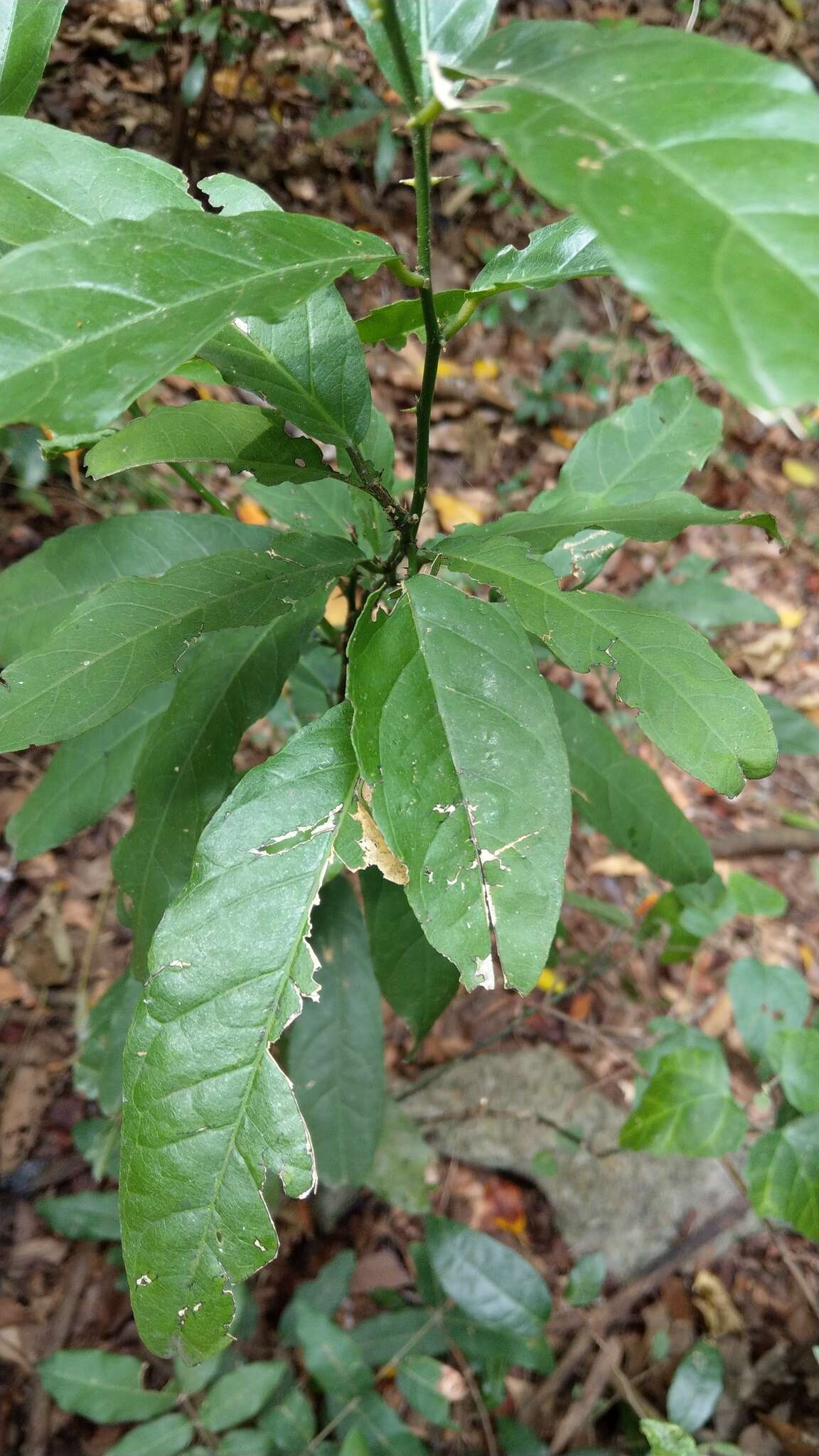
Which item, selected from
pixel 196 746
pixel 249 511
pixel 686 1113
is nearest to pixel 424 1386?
pixel 686 1113

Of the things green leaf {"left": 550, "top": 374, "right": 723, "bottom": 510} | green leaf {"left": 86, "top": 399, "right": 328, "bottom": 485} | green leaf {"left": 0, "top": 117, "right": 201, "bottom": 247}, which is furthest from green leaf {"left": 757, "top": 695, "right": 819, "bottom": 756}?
green leaf {"left": 0, "top": 117, "right": 201, "bottom": 247}

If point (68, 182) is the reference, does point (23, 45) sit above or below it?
above

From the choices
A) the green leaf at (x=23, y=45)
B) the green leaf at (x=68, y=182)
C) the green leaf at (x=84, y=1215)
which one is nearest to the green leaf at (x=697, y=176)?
the green leaf at (x=68, y=182)

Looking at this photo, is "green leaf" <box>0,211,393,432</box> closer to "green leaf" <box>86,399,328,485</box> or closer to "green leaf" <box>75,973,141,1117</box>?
"green leaf" <box>86,399,328,485</box>

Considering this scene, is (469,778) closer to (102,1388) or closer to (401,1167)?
(401,1167)

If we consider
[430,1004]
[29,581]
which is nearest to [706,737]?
[430,1004]

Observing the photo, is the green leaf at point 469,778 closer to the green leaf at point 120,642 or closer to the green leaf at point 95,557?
the green leaf at point 120,642

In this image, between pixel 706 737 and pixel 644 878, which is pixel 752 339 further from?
pixel 644 878
